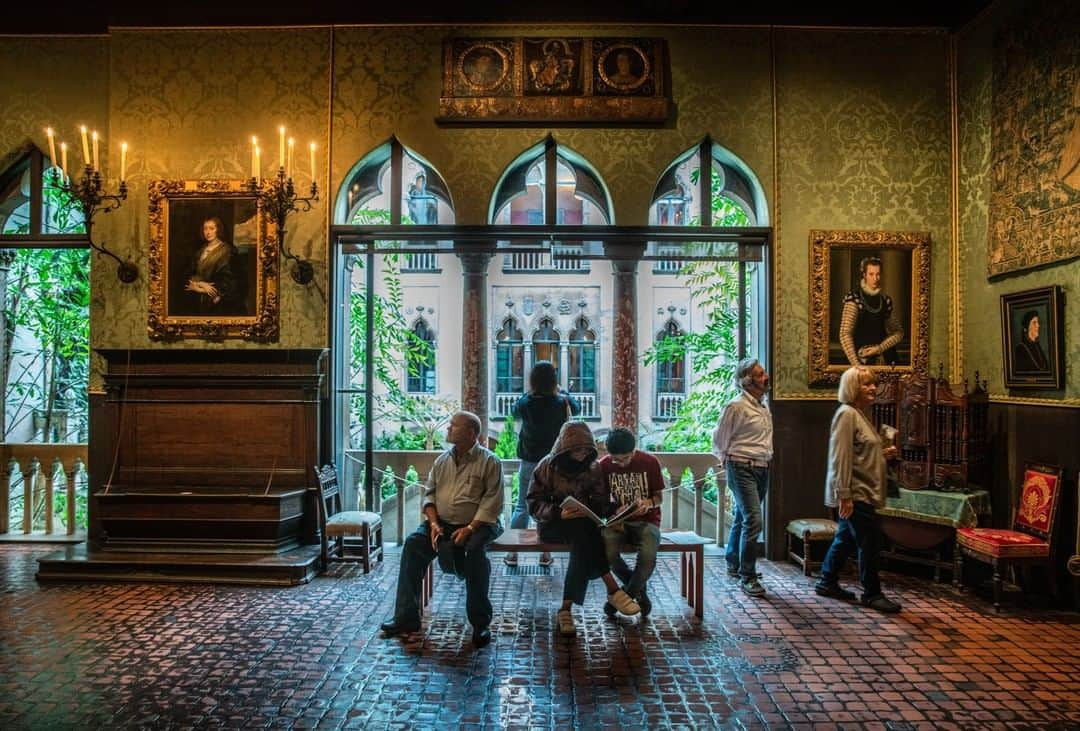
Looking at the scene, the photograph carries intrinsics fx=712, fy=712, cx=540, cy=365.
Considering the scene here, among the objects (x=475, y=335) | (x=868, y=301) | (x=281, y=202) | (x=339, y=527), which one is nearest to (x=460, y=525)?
(x=339, y=527)

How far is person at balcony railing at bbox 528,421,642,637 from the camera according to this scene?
13.7ft

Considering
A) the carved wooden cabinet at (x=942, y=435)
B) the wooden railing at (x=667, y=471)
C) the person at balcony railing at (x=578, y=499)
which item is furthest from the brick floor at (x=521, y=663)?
the wooden railing at (x=667, y=471)

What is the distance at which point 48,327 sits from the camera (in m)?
8.12

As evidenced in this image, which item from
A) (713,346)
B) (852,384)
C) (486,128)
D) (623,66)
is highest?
A: (623,66)

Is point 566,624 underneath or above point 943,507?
underneath

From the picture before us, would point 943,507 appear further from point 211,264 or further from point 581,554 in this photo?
point 211,264

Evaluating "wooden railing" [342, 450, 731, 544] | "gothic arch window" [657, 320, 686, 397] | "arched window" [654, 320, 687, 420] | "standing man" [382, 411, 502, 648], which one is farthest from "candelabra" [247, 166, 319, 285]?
"gothic arch window" [657, 320, 686, 397]

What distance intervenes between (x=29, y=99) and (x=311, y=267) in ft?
9.49

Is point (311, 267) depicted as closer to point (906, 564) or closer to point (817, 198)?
point (817, 198)

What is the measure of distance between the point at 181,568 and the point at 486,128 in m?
4.17

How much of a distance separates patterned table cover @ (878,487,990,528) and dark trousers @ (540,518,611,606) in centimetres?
239

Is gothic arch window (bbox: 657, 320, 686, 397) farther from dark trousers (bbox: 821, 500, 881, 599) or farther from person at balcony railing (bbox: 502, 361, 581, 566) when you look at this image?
dark trousers (bbox: 821, 500, 881, 599)

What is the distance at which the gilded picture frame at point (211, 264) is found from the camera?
→ 232 inches

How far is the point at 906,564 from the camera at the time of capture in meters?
5.44
